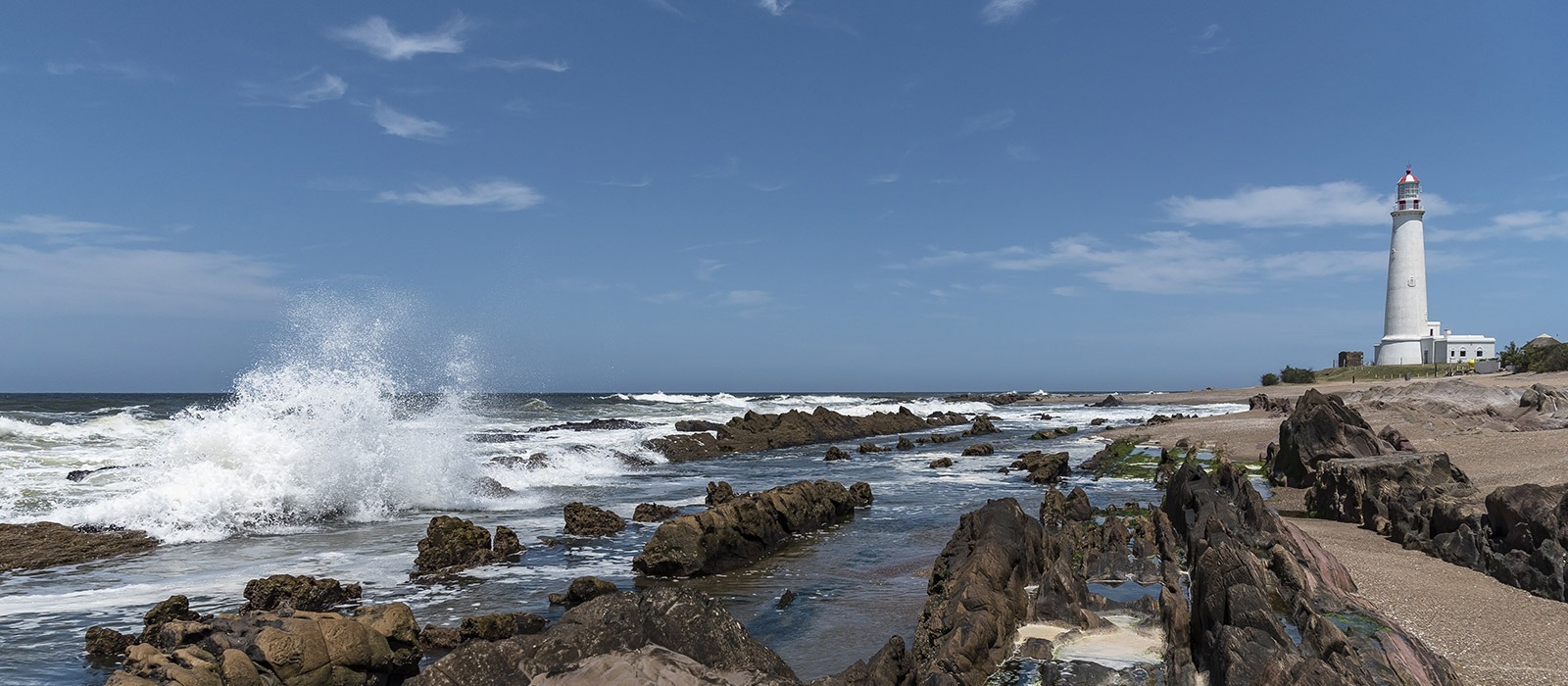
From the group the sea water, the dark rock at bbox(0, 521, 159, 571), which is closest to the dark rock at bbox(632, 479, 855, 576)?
the sea water

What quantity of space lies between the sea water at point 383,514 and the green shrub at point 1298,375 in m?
52.8

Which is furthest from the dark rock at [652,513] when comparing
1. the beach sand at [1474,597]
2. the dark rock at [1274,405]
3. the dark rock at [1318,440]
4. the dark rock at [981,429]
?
the dark rock at [981,429]

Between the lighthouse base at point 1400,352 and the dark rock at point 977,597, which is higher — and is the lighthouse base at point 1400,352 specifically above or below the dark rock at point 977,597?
above

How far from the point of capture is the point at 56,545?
11531mm

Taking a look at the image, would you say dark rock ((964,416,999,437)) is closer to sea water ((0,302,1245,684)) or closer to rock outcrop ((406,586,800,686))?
sea water ((0,302,1245,684))

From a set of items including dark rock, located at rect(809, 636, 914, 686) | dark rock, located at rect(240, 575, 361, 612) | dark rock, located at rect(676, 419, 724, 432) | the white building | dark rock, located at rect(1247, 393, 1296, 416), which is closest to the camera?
dark rock, located at rect(809, 636, 914, 686)

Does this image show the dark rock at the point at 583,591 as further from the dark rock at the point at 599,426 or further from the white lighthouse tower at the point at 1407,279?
the white lighthouse tower at the point at 1407,279

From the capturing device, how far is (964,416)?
53.1m

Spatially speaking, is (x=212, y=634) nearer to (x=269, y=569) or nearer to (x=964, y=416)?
(x=269, y=569)

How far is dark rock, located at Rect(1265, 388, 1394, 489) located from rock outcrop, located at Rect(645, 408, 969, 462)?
1922 centimetres

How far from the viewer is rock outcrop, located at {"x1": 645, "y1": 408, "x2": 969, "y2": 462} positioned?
1212 inches

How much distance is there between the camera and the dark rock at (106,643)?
7.11 m

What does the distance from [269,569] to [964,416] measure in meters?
46.2

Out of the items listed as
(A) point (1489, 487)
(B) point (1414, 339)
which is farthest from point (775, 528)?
(B) point (1414, 339)
